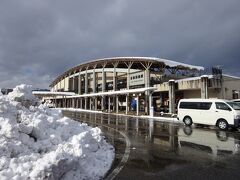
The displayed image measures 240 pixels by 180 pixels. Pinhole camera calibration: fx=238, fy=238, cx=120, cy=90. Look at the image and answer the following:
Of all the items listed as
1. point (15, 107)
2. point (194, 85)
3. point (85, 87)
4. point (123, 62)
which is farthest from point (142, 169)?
point (85, 87)

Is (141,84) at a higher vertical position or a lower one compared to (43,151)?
higher

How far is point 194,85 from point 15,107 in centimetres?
2385

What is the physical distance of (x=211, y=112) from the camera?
673 inches

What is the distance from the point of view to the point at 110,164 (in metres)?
6.94

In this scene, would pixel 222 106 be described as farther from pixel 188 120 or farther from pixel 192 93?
pixel 192 93

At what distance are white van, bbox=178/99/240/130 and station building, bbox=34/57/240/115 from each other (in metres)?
8.59

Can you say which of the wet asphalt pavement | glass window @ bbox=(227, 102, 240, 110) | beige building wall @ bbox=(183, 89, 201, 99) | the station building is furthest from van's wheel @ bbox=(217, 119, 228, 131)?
beige building wall @ bbox=(183, 89, 201, 99)

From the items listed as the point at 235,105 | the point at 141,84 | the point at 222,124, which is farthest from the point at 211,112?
the point at 141,84

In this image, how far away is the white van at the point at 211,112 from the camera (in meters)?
16.0

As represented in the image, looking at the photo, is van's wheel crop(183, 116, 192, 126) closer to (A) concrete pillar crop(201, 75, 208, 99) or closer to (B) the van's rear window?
(B) the van's rear window

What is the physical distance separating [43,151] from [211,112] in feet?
45.3

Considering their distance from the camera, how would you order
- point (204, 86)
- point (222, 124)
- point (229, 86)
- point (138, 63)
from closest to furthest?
point (222, 124)
point (204, 86)
point (229, 86)
point (138, 63)

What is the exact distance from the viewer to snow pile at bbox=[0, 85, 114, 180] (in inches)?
191

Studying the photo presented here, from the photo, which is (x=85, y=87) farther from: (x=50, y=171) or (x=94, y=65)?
(x=50, y=171)
